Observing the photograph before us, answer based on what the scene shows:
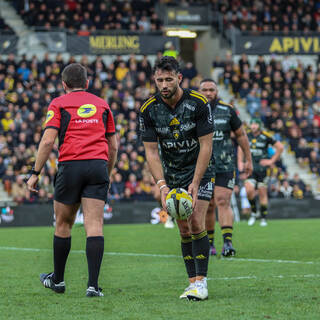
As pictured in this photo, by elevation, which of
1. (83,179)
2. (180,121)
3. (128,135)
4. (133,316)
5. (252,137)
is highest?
(180,121)

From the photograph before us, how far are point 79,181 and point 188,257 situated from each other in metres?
1.27

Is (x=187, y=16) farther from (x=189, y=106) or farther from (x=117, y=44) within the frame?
(x=189, y=106)

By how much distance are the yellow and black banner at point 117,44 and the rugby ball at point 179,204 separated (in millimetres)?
24400

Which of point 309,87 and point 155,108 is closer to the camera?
point 155,108

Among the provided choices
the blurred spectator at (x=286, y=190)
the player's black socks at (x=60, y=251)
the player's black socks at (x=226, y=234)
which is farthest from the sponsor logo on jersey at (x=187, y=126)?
the blurred spectator at (x=286, y=190)

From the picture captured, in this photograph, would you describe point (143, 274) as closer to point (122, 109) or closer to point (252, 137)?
point (252, 137)

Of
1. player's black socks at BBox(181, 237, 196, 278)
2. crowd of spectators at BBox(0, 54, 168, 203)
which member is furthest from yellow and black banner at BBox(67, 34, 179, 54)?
player's black socks at BBox(181, 237, 196, 278)

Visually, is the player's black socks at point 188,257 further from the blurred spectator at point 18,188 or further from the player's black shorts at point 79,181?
the blurred spectator at point 18,188

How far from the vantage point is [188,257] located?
7348 millimetres

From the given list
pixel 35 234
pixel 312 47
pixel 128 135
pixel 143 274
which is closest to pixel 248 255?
pixel 143 274

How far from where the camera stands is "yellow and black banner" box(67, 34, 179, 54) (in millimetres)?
30859

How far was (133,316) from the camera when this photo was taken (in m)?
6.00

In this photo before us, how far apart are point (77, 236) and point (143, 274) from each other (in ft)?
24.2

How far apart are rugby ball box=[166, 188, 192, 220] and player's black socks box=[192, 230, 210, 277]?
0.37m
